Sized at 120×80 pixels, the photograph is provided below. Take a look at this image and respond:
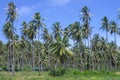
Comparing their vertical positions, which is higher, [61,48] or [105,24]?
[105,24]

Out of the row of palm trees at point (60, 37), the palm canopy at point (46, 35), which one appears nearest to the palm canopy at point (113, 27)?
the row of palm trees at point (60, 37)

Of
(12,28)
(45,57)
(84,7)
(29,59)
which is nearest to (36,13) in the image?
(12,28)

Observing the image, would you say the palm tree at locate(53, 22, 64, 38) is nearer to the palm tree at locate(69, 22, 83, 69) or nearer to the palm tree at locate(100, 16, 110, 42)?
the palm tree at locate(69, 22, 83, 69)

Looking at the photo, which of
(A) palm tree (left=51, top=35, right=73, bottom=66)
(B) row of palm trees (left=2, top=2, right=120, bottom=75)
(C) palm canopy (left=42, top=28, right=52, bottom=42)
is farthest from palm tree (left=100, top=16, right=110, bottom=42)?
(A) palm tree (left=51, top=35, right=73, bottom=66)


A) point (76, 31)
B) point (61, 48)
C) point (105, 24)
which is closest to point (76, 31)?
point (76, 31)

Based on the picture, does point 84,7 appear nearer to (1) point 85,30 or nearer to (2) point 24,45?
(1) point 85,30

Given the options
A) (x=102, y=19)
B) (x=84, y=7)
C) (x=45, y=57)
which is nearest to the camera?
(x=84, y=7)

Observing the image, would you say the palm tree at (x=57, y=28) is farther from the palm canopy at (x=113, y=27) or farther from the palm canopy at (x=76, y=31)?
the palm canopy at (x=113, y=27)

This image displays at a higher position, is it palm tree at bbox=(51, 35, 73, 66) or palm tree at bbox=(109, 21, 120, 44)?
palm tree at bbox=(109, 21, 120, 44)

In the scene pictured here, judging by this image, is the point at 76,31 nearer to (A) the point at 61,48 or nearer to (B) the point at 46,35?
(B) the point at 46,35

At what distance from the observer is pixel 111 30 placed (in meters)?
105

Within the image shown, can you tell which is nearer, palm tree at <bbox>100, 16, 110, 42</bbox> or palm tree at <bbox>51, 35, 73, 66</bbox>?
palm tree at <bbox>51, 35, 73, 66</bbox>

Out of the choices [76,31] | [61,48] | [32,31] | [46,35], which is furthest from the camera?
[46,35]

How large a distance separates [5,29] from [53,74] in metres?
26.6
